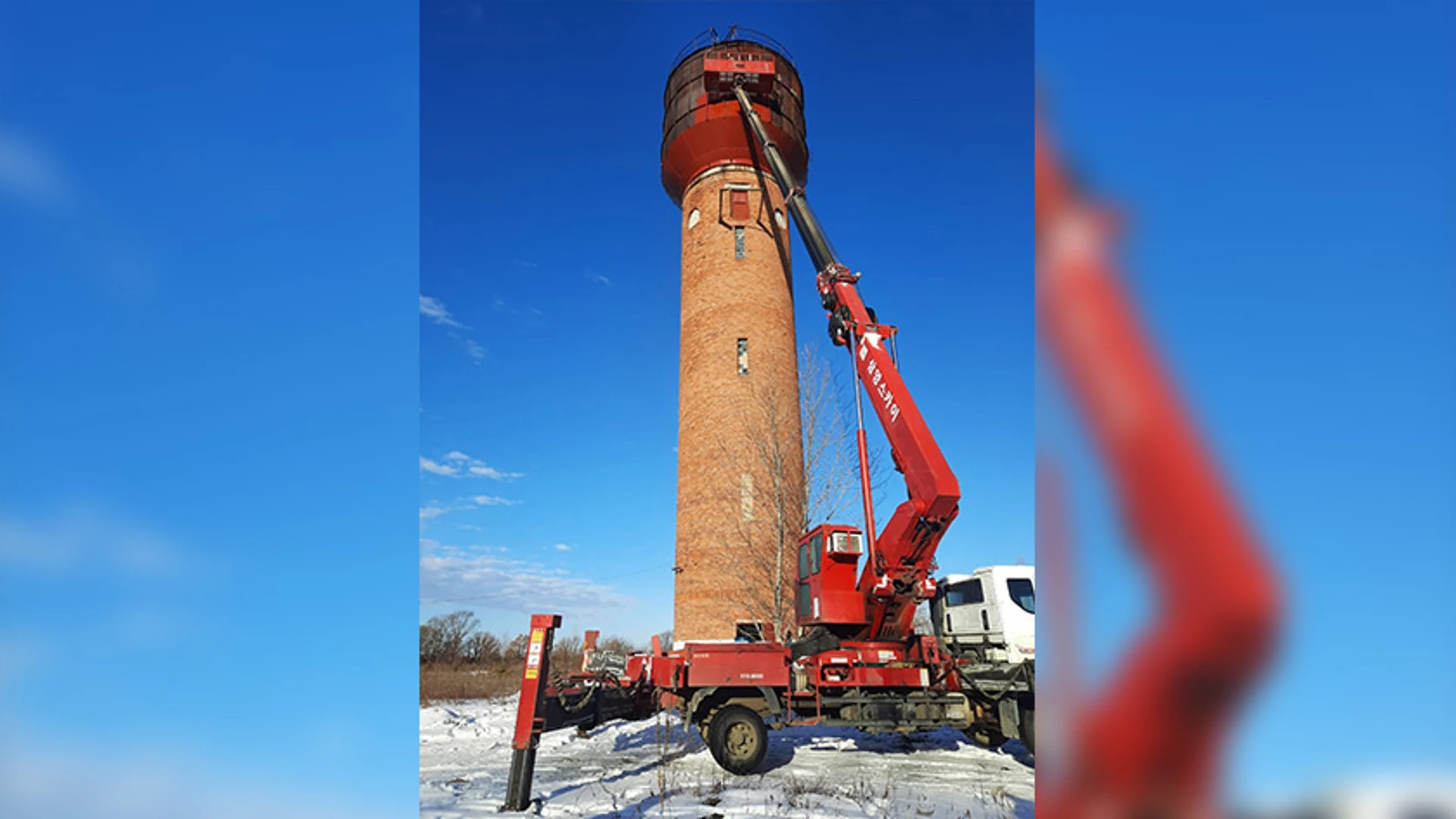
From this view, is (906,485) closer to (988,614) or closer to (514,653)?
(988,614)

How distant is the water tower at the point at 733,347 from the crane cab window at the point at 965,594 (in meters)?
5.73

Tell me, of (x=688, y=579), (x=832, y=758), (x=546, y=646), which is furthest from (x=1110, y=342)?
(x=688, y=579)

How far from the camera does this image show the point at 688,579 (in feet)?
64.0

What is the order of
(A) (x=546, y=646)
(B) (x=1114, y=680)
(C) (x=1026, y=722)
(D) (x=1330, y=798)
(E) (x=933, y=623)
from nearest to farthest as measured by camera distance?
(D) (x=1330, y=798) < (B) (x=1114, y=680) < (A) (x=546, y=646) < (C) (x=1026, y=722) < (E) (x=933, y=623)

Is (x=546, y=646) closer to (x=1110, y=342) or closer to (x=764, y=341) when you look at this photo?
(x=1110, y=342)

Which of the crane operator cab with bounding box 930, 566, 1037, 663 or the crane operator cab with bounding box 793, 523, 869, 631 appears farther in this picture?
the crane operator cab with bounding box 930, 566, 1037, 663

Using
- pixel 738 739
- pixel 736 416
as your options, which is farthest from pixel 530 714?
pixel 736 416

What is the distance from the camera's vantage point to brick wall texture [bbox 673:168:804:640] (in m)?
19.0

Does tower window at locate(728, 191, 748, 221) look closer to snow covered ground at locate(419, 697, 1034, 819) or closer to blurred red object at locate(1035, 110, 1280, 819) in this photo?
snow covered ground at locate(419, 697, 1034, 819)

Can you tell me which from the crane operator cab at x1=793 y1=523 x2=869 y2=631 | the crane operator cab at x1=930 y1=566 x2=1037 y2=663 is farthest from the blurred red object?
the crane operator cab at x1=930 y1=566 x2=1037 y2=663

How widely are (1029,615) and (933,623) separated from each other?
1592 mm

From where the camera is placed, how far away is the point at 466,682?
1058 inches

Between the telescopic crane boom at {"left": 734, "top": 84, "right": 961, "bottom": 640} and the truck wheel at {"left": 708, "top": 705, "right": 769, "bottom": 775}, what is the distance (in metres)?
2.21

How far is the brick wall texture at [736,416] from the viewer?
748 inches
